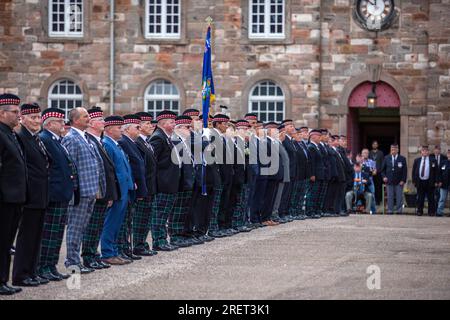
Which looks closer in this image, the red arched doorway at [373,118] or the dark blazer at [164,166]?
the dark blazer at [164,166]

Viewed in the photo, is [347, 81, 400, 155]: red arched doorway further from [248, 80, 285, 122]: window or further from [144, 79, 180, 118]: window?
[144, 79, 180, 118]: window

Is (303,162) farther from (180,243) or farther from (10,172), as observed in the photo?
(10,172)

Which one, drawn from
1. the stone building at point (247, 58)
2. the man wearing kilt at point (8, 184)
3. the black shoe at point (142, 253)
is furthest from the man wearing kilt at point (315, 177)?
the man wearing kilt at point (8, 184)

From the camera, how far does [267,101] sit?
111 feet

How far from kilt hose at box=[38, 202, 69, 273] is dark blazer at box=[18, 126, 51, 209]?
0.61m

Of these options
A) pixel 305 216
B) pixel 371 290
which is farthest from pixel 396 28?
pixel 371 290

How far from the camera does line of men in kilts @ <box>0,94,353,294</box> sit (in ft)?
41.2

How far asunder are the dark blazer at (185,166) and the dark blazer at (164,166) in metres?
0.24

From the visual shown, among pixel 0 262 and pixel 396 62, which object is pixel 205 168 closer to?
pixel 0 262

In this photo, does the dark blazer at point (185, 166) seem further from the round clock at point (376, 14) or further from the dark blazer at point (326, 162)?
the round clock at point (376, 14)

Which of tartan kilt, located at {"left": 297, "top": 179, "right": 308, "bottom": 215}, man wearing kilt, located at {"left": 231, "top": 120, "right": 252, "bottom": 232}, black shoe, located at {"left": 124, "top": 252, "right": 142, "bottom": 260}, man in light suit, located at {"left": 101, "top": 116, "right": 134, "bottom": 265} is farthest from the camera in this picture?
tartan kilt, located at {"left": 297, "top": 179, "right": 308, "bottom": 215}

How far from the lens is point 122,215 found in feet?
49.2

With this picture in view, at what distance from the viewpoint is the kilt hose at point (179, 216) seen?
57.0 feet

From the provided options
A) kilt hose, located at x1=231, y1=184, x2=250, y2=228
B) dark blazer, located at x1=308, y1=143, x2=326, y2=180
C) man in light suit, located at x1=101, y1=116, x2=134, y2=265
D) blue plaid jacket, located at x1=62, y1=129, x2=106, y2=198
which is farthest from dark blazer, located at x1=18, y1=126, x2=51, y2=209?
dark blazer, located at x1=308, y1=143, x2=326, y2=180
